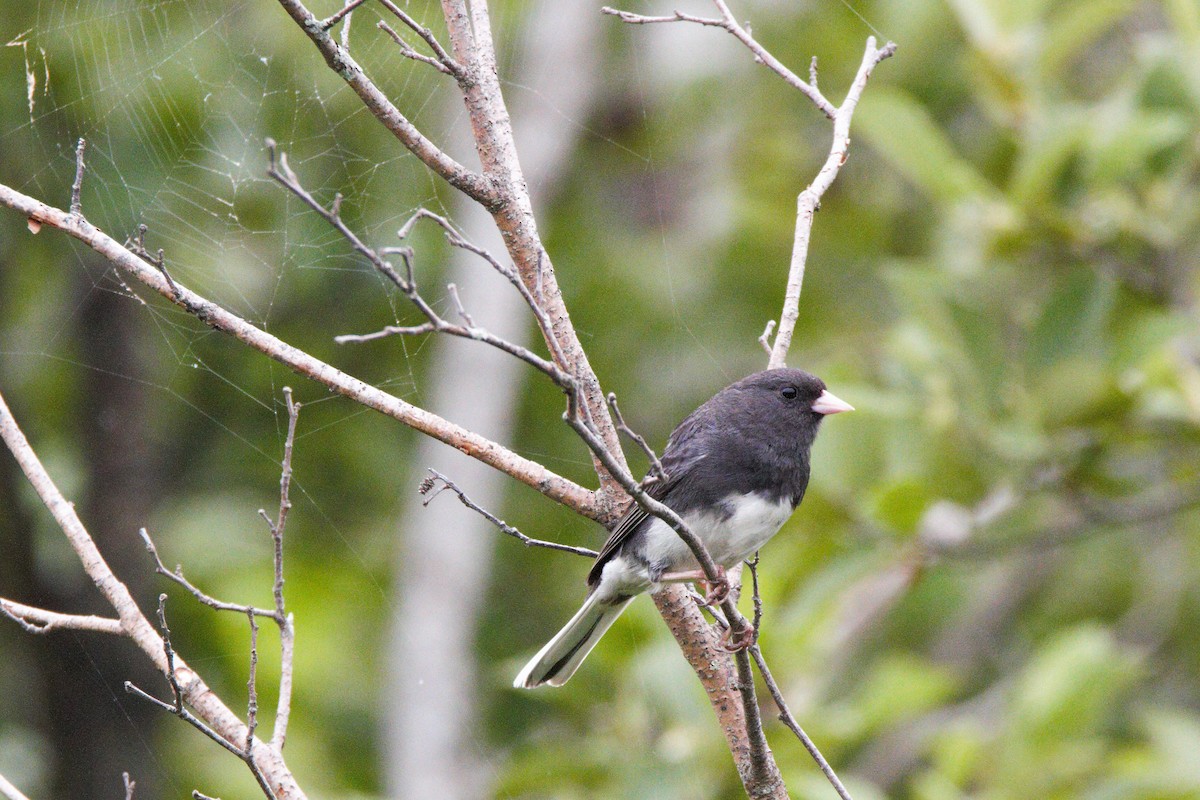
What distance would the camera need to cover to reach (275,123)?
4.01m

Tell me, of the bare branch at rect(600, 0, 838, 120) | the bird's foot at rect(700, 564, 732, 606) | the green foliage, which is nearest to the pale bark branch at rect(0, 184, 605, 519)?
the bird's foot at rect(700, 564, 732, 606)

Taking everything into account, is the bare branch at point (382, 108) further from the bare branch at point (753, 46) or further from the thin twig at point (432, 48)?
the bare branch at point (753, 46)

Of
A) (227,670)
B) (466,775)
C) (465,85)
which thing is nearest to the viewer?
(465,85)

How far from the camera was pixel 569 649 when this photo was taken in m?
2.42

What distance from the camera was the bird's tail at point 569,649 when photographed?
7.85 ft

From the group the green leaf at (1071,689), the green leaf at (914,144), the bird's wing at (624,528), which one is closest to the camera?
the bird's wing at (624,528)

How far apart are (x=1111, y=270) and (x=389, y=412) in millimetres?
2527

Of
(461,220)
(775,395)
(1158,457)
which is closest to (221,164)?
(461,220)

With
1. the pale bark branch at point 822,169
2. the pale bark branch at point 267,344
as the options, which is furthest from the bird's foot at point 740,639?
the pale bark branch at point 822,169

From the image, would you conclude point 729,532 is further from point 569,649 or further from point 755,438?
point 569,649

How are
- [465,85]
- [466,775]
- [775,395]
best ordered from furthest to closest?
1. [466,775]
2. [775,395]
3. [465,85]

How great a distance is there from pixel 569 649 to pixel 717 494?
1.53ft

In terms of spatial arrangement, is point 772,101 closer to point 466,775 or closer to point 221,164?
point 221,164

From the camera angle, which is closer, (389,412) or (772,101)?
(389,412)
